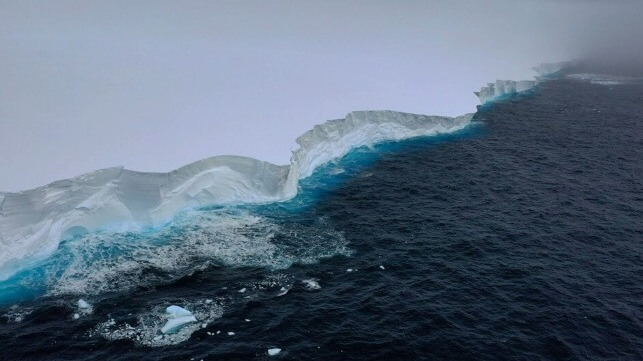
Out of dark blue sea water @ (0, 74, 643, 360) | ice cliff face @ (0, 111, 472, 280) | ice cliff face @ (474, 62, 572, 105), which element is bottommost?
dark blue sea water @ (0, 74, 643, 360)

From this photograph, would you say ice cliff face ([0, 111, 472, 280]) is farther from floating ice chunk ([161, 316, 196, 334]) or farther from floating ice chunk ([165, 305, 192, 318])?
floating ice chunk ([161, 316, 196, 334])

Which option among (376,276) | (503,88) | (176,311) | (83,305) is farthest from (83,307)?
(503,88)

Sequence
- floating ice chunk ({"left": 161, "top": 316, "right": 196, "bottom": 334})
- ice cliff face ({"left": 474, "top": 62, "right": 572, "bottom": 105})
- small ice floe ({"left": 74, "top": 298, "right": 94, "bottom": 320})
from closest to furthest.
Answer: floating ice chunk ({"left": 161, "top": 316, "right": 196, "bottom": 334})
small ice floe ({"left": 74, "top": 298, "right": 94, "bottom": 320})
ice cliff face ({"left": 474, "top": 62, "right": 572, "bottom": 105})

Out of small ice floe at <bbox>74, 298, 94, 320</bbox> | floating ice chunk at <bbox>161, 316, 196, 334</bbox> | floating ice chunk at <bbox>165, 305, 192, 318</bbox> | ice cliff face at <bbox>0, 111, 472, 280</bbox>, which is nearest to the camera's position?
floating ice chunk at <bbox>161, 316, 196, 334</bbox>

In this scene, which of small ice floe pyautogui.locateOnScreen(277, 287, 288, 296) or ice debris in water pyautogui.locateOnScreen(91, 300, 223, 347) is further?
small ice floe pyautogui.locateOnScreen(277, 287, 288, 296)

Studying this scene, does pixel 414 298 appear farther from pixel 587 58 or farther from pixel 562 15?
pixel 562 15

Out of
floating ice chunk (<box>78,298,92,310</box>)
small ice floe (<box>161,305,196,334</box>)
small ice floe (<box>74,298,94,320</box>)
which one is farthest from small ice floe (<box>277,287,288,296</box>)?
floating ice chunk (<box>78,298,92,310</box>)

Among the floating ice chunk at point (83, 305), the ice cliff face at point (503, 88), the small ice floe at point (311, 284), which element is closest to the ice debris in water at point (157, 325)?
the floating ice chunk at point (83, 305)

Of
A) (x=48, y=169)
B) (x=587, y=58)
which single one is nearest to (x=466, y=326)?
(x=48, y=169)
